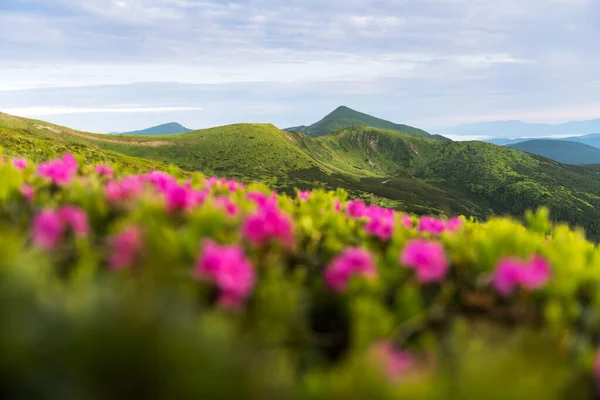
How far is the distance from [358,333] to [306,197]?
3.68 metres

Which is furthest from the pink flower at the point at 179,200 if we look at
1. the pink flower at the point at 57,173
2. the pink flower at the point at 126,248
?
the pink flower at the point at 57,173

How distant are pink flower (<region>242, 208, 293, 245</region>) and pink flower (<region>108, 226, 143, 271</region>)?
2.78 ft

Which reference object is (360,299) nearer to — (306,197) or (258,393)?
(258,393)

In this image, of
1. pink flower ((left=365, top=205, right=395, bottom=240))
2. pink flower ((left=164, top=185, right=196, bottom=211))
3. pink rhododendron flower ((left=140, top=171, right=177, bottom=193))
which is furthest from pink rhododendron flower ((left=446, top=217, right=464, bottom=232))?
pink rhododendron flower ((left=140, top=171, right=177, bottom=193))

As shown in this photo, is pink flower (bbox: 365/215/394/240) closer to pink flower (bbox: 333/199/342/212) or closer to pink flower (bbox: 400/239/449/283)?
pink flower (bbox: 333/199/342/212)

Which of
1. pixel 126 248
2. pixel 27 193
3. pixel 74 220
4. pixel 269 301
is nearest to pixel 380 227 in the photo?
pixel 269 301

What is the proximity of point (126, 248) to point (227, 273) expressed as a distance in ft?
2.01

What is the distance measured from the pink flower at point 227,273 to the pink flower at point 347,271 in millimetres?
723

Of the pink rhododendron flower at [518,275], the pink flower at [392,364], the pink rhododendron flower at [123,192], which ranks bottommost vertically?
the pink flower at [392,364]

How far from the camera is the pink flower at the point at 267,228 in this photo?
3.26 meters

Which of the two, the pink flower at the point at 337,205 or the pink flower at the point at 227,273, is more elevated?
the pink flower at the point at 337,205

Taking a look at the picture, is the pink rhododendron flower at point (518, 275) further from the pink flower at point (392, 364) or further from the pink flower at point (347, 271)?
the pink flower at point (392, 364)

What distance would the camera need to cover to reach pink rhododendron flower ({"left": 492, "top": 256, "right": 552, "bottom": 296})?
3.12 metres

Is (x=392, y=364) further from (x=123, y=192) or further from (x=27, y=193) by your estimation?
(x=27, y=193)
